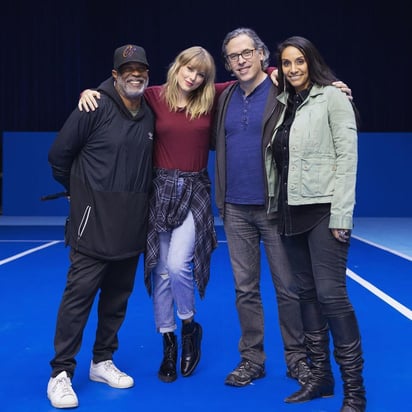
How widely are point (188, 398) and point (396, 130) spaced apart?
12533 mm

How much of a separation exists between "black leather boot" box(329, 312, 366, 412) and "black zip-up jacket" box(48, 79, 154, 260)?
40.1 inches

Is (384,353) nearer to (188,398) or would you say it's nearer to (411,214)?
(188,398)

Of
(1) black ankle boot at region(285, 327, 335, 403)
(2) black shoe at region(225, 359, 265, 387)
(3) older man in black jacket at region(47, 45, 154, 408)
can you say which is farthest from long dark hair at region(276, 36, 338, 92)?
(2) black shoe at region(225, 359, 265, 387)

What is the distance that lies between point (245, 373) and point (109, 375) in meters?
0.65

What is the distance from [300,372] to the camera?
287 cm

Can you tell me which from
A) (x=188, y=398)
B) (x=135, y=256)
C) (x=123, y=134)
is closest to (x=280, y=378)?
(x=188, y=398)

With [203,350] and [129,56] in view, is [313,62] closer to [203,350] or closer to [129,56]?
[129,56]

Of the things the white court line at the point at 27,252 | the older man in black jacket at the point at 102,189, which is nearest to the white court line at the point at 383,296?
the older man in black jacket at the point at 102,189

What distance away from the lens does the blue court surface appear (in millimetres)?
2662

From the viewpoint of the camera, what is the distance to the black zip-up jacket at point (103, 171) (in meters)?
2.75

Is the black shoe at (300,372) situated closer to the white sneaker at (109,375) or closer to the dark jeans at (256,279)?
the dark jeans at (256,279)

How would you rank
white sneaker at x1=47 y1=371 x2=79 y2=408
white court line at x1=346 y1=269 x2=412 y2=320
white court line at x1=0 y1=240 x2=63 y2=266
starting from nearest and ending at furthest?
white sneaker at x1=47 y1=371 x2=79 y2=408
white court line at x1=346 y1=269 x2=412 y2=320
white court line at x1=0 y1=240 x2=63 y2=266

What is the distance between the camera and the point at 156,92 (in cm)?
306

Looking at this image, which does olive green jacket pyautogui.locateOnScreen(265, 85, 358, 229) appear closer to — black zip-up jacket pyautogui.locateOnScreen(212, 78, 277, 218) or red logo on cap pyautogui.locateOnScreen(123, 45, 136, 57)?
black zip-up jacket pyautogui.locateOnScreen(212, 78, 277, 218)
